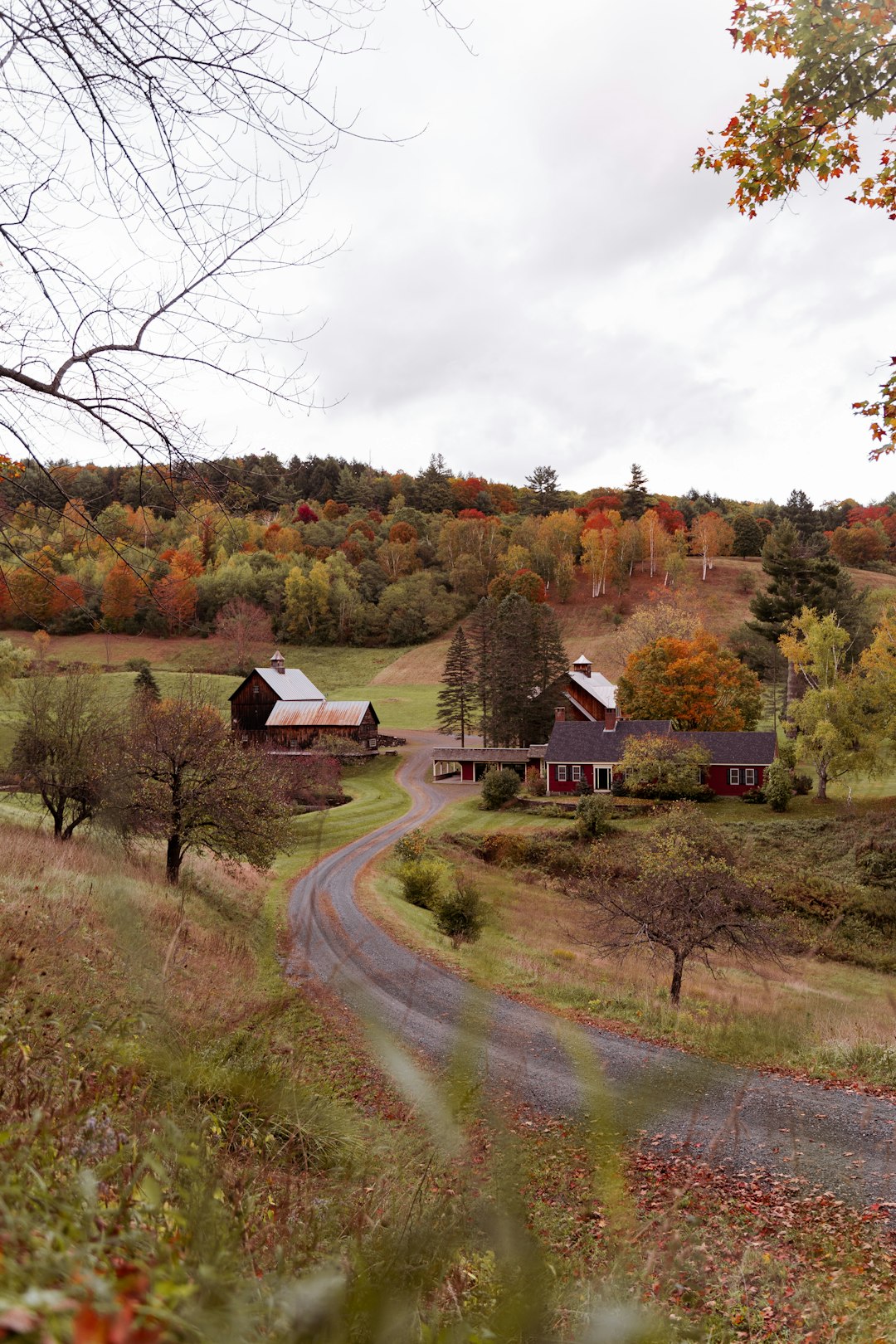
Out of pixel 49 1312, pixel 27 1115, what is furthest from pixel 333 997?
pixel 49 1312

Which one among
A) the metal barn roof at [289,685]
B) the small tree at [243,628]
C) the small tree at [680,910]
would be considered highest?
the small tree at [243,628]

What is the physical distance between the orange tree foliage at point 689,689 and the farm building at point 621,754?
71.2 inches

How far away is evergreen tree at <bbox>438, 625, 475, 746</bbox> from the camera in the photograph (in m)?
61.8

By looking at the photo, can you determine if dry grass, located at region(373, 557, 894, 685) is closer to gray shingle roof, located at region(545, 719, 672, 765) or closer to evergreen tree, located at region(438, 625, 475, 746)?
evergreen tree, located at region(438, 625, 475, 746)

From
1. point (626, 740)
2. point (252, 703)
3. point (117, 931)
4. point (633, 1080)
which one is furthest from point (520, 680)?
point (117, 931)

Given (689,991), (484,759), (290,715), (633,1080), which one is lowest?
(689,991)

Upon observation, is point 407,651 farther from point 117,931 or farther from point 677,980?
point 117,931

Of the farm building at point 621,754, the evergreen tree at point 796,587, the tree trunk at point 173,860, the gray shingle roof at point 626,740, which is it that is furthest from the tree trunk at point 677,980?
the evergreen tree at point 796,587

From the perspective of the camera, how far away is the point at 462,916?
71.3 ft

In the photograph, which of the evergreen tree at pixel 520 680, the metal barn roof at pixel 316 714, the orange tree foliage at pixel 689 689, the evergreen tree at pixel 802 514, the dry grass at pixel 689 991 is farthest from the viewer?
the evergreen tree at pixel 802 514

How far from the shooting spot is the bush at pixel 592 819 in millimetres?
37781

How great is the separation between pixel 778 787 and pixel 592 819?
11397 mm

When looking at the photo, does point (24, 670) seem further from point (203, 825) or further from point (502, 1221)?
point (502, 1221)

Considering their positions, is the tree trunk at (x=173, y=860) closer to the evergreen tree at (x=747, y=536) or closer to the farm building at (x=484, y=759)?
the farm building at (x=484, y=759)
